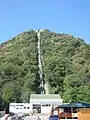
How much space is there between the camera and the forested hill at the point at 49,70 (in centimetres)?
7525

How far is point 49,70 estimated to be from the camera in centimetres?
9362

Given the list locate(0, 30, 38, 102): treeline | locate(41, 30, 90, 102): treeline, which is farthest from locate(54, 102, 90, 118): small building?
locate(0, 30, 38, 102): treeline

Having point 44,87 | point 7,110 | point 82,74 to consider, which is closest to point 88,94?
point 7,110

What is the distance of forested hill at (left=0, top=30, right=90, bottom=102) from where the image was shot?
247ft

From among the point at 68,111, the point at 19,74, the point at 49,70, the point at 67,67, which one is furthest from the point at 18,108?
the point at 68,111

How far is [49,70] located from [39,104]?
18.8 meters

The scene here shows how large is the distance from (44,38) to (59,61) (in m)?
53.5

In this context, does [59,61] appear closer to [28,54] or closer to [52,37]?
[28,54]

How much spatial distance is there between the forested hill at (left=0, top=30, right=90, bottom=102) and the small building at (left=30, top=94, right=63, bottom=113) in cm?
226

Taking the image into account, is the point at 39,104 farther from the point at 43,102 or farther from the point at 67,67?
the point at 67,67

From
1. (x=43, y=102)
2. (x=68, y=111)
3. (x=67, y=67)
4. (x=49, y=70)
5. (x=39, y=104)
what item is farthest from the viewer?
(x=67, y=67)

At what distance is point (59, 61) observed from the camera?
3789 inches

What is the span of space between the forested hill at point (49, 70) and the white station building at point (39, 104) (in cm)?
255

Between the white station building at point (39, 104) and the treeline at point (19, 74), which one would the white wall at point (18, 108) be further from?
the treeline at point (19, 74)
